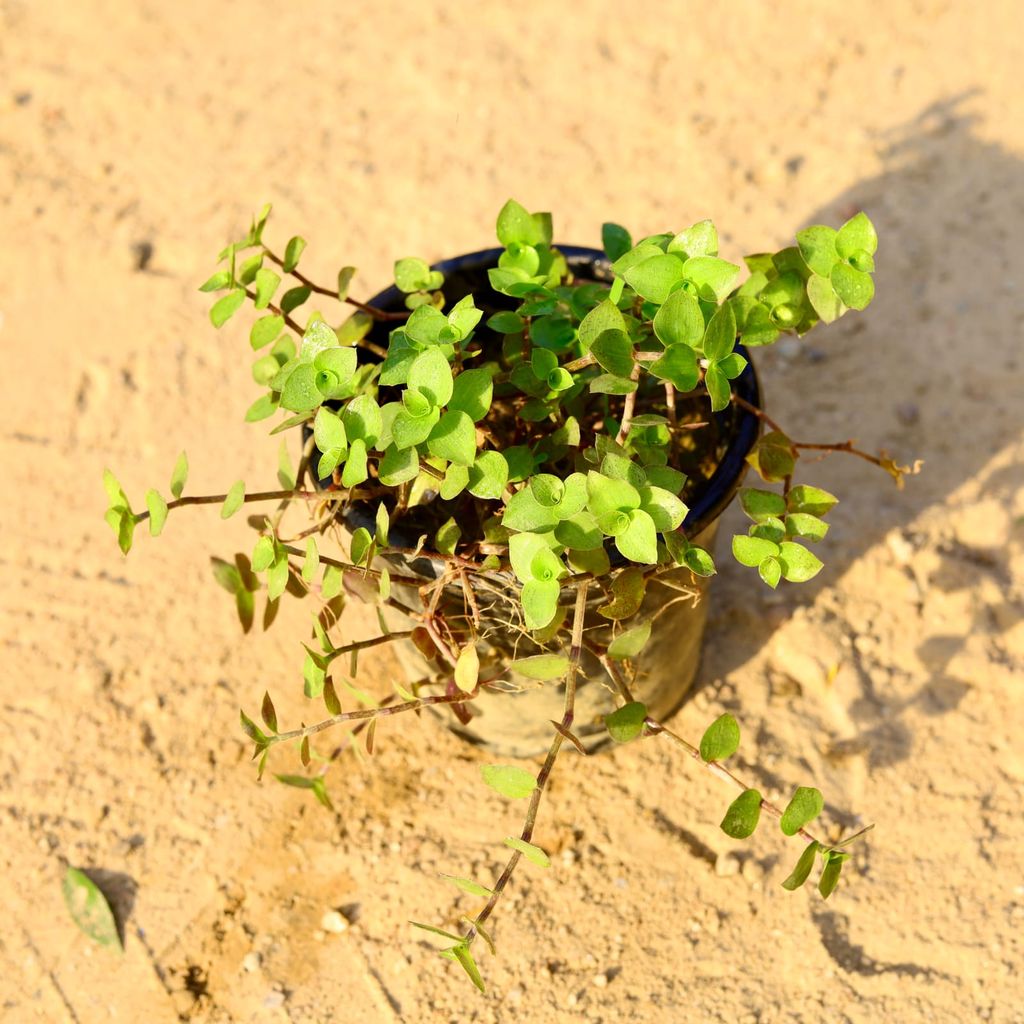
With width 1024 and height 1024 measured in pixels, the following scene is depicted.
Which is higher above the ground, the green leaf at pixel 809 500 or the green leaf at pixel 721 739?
the green leaf at pixel 809 500

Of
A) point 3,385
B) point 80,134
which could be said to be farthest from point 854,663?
point 80,134

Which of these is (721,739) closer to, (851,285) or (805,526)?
(805,526)

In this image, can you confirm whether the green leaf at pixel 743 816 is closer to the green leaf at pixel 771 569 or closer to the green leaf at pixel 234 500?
the green leaf at pixel 771 569

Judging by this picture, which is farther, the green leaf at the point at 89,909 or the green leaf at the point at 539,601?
the green leaf at the point at 89,909

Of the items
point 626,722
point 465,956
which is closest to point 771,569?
point 626,722

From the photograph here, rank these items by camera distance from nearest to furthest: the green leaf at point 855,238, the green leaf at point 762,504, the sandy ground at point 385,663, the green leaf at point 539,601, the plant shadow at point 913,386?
the green leaf at point 539,601 < the green leaf at point 855,238 < the green leaf at point 762,504 < the sandy ground at point 385,663 < the plant shadow at point 913,386

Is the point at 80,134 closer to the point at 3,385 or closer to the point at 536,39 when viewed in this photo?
the point at 3,385

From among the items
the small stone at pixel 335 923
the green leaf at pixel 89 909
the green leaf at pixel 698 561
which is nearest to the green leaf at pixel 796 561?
the green leaf at pixel 698 561

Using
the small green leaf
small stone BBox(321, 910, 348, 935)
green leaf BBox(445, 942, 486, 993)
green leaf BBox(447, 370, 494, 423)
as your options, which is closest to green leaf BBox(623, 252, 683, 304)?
Result: green leaf BBox(447, 370, 494, 423)
